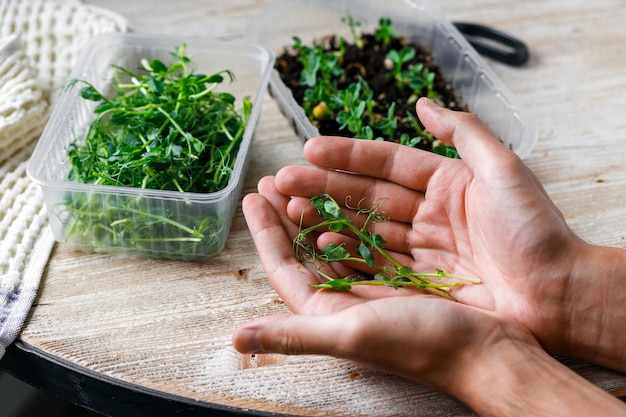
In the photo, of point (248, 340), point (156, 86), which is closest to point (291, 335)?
point (248, 340)

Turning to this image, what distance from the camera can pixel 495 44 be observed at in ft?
5.96

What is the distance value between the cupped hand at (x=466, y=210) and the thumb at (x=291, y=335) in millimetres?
248

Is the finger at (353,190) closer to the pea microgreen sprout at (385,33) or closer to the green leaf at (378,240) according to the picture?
the green leaf at (378,240)

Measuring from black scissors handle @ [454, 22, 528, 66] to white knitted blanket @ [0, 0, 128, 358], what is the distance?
870 millimetres

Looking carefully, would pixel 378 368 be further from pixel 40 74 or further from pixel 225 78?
pixel 40 74

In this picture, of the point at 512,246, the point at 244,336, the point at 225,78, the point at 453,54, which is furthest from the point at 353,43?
the point at 244,336

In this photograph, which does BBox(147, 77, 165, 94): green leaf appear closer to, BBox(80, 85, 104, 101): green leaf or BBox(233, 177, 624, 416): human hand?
BBox(80, 85, 104, 101): green leaf

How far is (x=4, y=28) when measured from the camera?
1567 mm

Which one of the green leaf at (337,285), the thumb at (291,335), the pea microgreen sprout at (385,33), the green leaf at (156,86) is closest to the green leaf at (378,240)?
the green leaf at (337,285)

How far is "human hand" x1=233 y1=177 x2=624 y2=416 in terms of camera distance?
0.89 m

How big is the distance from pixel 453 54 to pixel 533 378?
92 centimetres

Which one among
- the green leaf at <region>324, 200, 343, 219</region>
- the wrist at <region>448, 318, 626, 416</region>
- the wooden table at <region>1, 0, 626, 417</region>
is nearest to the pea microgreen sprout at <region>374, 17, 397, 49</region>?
the wooden table at <region>1, 0, 626, 417</region>

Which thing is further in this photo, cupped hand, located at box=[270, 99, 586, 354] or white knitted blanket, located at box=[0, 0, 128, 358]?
white knitted blanket, located at box=[0, 0, 128, 358]

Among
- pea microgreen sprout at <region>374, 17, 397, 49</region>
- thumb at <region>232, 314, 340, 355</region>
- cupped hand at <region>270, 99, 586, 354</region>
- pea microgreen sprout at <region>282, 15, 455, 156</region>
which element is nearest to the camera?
Result: thumb at <region>232, 314, 340, 355</region>
